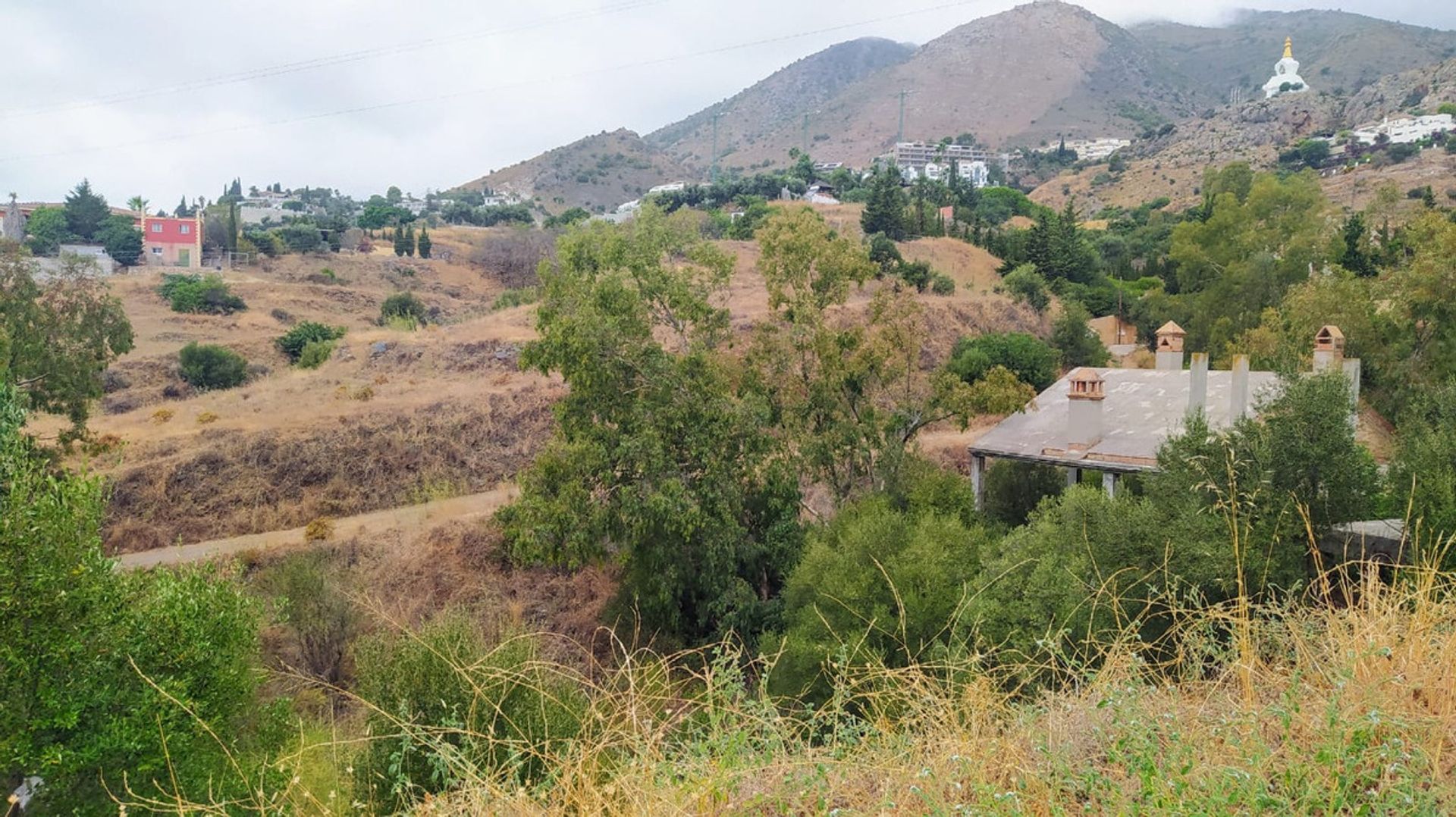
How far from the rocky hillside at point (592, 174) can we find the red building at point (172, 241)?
47448 millimetres

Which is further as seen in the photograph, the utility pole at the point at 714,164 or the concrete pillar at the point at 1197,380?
the utility pole at the point at 714,164

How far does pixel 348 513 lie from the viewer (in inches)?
890

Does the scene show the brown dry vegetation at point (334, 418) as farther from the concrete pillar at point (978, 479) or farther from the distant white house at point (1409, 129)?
the distant white house at point (1409, 129)

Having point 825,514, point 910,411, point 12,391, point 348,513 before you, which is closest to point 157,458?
point 348,513

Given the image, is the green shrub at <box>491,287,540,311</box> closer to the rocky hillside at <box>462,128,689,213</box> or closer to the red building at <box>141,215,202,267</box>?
the red building at <box>141,215,202,267</box>

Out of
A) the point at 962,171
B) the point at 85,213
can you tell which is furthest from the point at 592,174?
the point at 85,213

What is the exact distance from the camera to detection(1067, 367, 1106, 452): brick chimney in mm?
15539

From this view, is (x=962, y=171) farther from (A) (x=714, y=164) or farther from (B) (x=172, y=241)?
(B) (x=172, y=241)

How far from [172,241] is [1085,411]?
6020 centimetres

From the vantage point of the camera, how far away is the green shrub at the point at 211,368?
32719 millimetres

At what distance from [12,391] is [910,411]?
15.5m

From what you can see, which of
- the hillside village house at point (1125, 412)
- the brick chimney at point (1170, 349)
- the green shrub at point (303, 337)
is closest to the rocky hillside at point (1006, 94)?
the green shrub at point (303, 337)

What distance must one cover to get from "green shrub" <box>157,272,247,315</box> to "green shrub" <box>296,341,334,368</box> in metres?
10.9

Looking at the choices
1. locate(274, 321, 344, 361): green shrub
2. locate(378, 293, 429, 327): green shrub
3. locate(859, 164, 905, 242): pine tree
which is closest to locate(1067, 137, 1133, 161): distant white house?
locate(859, 164, 905, 242): pine tree
